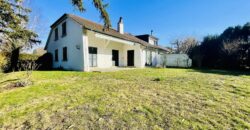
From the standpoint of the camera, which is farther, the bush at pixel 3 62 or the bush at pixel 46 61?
the bush at pixel 46 61

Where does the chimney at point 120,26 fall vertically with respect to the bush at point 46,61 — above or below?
above

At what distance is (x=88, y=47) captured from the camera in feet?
47.3

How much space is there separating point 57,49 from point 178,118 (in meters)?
16.1

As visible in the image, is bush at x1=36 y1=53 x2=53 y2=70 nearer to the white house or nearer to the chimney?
the white house

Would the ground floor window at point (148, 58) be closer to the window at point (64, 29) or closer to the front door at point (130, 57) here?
the front door at point (130, 57)

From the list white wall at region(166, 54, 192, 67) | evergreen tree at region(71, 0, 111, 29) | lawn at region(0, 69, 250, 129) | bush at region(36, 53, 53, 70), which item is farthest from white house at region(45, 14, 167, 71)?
lawn at region(0, 69, 250, 129)

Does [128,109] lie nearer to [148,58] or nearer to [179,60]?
[148,58]

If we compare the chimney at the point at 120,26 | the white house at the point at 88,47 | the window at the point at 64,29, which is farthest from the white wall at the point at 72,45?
the chimney at the point at 120,26

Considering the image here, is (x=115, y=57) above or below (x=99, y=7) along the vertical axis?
below

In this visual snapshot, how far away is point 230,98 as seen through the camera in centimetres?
478

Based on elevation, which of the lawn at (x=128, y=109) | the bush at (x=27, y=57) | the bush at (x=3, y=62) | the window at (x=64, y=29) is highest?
the window at (x=64, y=29)

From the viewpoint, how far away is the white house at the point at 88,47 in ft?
40.9

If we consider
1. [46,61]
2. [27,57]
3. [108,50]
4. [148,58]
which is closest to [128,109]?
[108,50]

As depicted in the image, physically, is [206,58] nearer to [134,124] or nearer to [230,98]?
[230,98]
